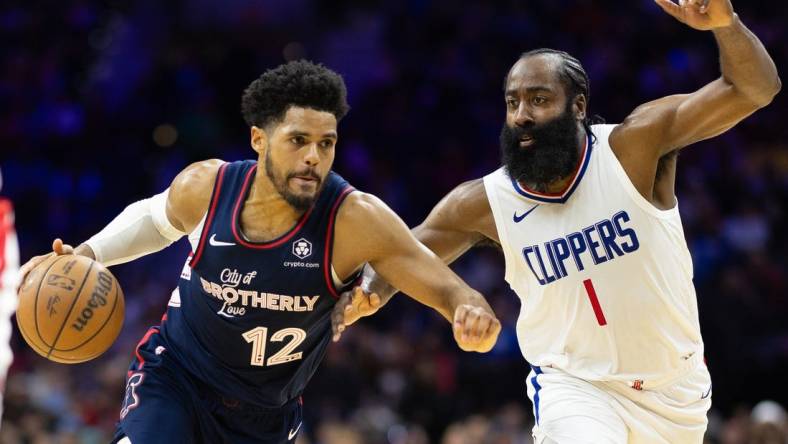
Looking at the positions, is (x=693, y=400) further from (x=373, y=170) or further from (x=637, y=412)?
(x=373, y=170)

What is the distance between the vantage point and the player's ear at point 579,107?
517 cm

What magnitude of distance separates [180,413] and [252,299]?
0.60m

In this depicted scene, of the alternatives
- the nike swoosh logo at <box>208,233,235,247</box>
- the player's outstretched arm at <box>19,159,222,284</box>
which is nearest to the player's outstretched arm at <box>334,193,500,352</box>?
the nike swoosh logo at <box>208,233,235,247</box>

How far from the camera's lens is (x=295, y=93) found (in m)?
4.95

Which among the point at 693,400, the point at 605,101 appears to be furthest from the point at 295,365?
the point at 605,101

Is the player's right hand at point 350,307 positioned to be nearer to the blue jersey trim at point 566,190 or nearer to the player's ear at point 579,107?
the blue jersey trim at point 566,190

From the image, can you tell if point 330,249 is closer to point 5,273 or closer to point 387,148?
point 5,273

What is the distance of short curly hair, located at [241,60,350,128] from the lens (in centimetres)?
494

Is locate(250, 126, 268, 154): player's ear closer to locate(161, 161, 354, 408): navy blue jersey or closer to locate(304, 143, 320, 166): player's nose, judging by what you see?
locate(161, 161, 354, 408): navy blue jersey

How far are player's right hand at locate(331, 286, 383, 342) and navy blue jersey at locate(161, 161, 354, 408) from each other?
0.34ft

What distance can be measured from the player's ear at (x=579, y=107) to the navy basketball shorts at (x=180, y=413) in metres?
1.94

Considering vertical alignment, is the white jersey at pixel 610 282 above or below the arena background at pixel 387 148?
above

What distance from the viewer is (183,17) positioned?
16234 millimetres

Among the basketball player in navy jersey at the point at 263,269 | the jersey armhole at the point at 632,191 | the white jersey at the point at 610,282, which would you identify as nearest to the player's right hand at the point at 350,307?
the basketball player in navy jersey at the point at 263,269
